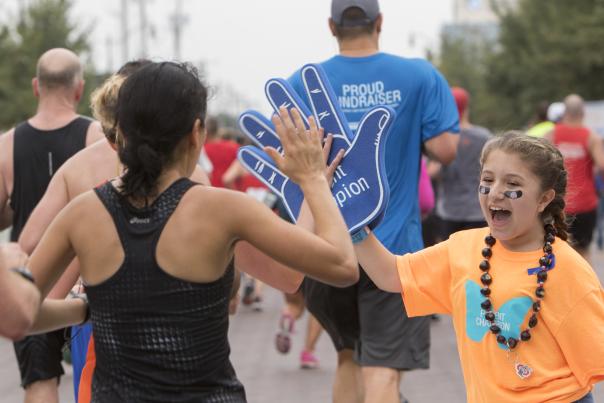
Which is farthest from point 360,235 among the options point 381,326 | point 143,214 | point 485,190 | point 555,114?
point 555,114

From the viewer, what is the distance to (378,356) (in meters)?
5.60

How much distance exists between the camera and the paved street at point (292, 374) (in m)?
8.16

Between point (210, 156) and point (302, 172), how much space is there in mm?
11366

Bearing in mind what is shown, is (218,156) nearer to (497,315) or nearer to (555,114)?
(555,114)

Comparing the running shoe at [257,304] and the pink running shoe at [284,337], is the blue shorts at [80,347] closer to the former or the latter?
the pink running shoe at [284,337]

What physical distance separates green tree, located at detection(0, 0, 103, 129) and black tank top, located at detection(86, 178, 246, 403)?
30.5 metres

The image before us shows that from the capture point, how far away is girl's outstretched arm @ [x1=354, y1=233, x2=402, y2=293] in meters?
4.13

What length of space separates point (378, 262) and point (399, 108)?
153 cm

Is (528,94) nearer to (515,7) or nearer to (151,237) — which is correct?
(515,7)

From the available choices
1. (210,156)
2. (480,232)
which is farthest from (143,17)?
(480,232)

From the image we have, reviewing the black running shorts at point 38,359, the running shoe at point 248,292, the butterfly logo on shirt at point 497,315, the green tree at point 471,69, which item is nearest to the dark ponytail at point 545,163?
the butterfly logo on shirt at point 497,315

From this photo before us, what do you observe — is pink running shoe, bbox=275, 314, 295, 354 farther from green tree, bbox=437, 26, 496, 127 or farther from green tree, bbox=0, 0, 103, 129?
green tree, bbox=437, 26, 496, 127

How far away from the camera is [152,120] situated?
3.07 metres

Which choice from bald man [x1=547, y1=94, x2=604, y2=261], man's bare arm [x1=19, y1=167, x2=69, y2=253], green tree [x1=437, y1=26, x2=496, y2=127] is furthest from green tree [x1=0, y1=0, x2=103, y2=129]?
man's bare arm [x1=19, y1=167, x2=69, y2=253]
